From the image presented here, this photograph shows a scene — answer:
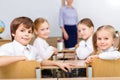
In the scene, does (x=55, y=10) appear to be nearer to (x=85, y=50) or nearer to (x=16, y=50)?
(x=85, y=50)

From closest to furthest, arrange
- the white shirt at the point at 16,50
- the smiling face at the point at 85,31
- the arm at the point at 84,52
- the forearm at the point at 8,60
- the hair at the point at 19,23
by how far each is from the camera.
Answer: the forearm at the point at 8,60
the white shirt at the point at 16,50
the hair at the point at 19,23
the arm at the point at 84,52
the smiling face at the point at 85,31

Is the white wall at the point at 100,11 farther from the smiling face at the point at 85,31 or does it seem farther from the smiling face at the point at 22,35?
the smiling face at the point at 22,35

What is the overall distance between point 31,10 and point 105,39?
11.8ft

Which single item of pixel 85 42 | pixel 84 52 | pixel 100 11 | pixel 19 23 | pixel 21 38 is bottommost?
pixel 84 52

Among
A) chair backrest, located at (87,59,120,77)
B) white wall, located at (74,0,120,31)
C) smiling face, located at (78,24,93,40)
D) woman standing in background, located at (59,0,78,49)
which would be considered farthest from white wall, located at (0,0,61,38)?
chair backrest, located at (87,59,120,77)

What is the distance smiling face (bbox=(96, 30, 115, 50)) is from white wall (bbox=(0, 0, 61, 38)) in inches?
133

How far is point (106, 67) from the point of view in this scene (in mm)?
1870

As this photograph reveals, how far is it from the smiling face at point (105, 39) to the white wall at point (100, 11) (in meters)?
3.36

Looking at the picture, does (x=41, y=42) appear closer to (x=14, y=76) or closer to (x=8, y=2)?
(x=14, y=76)

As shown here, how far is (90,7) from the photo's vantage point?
5.64 meters

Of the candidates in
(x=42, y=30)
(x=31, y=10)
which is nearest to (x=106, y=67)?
(x=42, y=30)

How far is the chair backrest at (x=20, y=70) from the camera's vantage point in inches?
72.8

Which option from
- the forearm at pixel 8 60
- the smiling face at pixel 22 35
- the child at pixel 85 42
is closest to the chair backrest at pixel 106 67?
the forearm at pixel 8 60

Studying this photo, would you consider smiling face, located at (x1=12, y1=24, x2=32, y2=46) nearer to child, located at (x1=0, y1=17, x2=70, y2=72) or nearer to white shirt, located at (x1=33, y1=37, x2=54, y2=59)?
child, located at (x1=0, y1=17, x2=70, y2=72)
